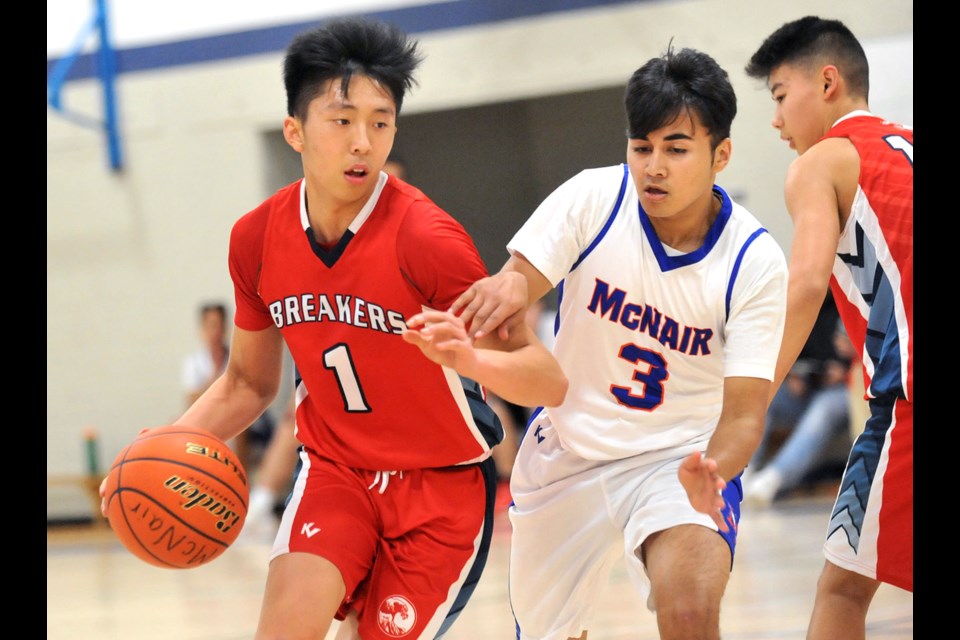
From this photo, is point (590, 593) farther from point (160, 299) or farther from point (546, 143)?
point (546, 143)

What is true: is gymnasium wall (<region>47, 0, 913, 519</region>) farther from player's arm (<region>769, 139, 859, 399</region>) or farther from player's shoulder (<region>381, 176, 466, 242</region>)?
player's shoulder (<region>381, 176, 466, 242</region>)

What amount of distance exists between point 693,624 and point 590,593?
678mm

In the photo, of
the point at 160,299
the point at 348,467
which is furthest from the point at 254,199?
the point at 348,467

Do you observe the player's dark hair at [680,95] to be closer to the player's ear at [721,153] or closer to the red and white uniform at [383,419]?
the player's ear at [721,153]

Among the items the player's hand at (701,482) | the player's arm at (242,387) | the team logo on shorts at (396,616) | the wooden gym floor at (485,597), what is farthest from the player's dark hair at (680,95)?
the wooden gym floor at (485,597)

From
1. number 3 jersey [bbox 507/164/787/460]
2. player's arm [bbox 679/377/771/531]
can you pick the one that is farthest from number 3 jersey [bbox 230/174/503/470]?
player's arm [bbox 679/377/771/531]

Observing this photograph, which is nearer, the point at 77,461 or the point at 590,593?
the point at 590,593

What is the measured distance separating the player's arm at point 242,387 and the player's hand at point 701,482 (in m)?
1.35

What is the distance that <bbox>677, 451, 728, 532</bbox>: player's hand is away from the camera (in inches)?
111

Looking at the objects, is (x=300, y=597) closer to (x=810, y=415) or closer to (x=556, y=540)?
(x=556, y=540)

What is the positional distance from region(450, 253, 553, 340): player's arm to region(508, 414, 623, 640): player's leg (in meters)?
0.69

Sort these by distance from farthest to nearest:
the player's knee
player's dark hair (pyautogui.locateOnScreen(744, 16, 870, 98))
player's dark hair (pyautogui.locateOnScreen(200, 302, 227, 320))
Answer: player's dark hair (pyautogui.locateOnScreen(200, 302, 227, 320))
player's dark hair (pyautogui.locateOnScreen(744, 16, 870, 98))
the player's knee
